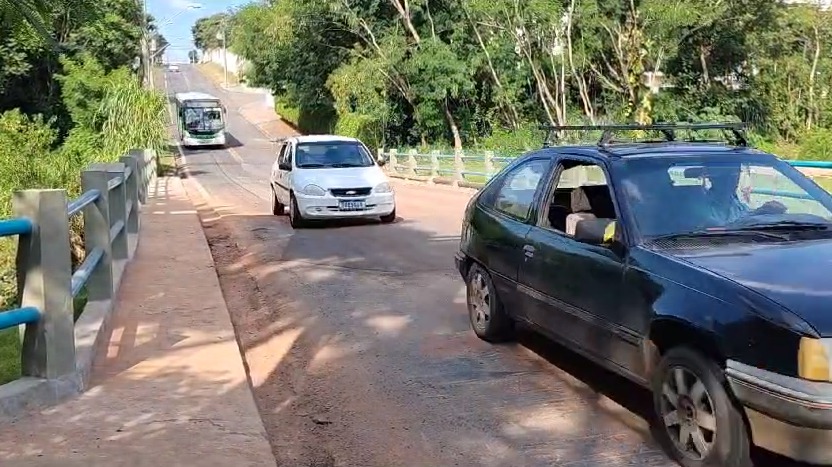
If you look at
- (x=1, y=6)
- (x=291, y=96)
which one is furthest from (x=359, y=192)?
(x=291, y=96)

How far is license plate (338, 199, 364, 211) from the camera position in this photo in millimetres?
15586

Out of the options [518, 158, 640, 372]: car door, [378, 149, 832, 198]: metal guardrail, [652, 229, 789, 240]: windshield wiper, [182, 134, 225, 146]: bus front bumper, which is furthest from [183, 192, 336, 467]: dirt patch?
[182, 134, 225, 146]: bus front bumper

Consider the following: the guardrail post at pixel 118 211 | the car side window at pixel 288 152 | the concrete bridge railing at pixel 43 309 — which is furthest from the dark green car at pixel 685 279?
the car side window at pixel 288 152

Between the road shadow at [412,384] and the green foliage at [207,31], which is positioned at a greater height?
the green foliage at [207,31]

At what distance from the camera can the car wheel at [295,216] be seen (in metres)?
15.6

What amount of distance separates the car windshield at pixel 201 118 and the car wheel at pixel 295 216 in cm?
4000

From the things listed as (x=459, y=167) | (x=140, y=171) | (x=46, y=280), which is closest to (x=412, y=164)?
(x=459, y=167)

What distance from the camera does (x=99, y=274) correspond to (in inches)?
288

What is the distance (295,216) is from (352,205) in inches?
39.9

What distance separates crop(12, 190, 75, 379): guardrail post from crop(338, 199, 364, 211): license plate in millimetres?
10309

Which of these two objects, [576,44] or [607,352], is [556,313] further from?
[576,44]

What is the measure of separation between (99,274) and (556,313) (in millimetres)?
3831

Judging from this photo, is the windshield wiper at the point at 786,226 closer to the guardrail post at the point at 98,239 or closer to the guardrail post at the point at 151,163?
the guardrail post at the point at 98,239

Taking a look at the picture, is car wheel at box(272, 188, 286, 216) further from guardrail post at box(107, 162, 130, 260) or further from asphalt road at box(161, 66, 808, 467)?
guardrail post at box(107, 162, 130, 260)
